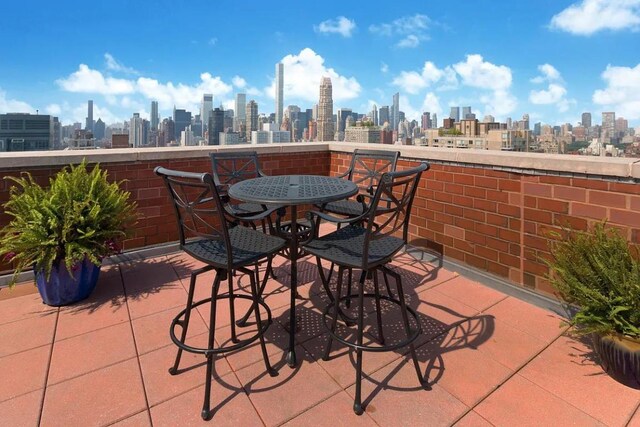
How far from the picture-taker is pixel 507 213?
296cm

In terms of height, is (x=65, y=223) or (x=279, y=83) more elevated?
(x=279, y=83)

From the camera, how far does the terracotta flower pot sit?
5.92ft

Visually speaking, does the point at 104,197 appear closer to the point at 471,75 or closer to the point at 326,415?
the point at 326,415

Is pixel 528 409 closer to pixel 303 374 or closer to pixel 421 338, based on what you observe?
pixel 421 338

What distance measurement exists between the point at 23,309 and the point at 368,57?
8013 cm

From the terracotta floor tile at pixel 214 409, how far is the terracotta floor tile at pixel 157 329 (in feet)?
1.88

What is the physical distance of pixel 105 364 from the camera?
2055 mm

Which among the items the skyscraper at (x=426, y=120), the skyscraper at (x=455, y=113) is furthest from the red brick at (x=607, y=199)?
the skyscraper at (x=455, y=113)

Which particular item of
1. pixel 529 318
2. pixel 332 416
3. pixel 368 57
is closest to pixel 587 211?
pixel 529 318

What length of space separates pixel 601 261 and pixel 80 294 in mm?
3581

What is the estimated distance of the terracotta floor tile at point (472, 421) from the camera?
5.26 feet

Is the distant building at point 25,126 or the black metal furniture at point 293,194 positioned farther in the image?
the distant building at point 25,126

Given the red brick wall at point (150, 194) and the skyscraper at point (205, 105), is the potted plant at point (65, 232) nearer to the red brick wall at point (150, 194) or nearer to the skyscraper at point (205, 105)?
the red brick wall at point (150, 194)

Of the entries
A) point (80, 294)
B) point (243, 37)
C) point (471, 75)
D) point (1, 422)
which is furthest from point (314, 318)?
point (471, 75)
